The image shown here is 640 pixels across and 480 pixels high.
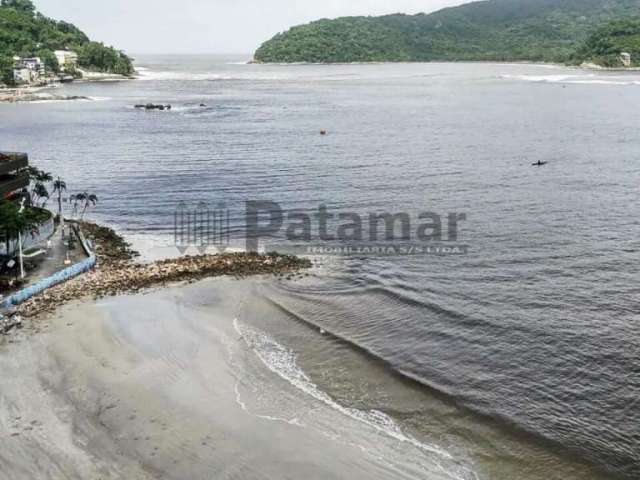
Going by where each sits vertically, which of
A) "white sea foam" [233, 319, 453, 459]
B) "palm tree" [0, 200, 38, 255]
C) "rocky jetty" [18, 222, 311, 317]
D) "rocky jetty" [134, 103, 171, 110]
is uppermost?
"rocky jetty" [134, 103, 171, 110]

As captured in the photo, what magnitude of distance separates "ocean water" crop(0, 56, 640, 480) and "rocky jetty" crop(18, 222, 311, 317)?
2.71 meters

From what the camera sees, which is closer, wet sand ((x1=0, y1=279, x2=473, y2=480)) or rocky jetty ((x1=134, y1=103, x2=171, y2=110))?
wet sand ((x1=0, y1=279, x2=473, y2=480))

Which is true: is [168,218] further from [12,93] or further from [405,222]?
[12,93]

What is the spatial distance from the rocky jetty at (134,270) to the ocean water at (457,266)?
8.89 ft

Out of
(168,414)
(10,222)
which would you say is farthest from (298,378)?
(10,222)

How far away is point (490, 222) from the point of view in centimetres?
5097

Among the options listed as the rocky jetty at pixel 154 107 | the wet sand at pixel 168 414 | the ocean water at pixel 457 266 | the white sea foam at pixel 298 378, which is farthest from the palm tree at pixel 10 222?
the rocky jetty at pixel 154 107

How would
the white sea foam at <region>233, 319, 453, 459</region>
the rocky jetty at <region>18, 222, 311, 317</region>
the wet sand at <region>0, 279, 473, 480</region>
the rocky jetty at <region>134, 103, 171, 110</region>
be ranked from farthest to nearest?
the rocky jetty at <region>134, 103, 171, 110</region>, the rocky jetty at <region>18, 222, 311, 317</region>, the white sea foam at <region>233, 319, 453, 459</region>, the wet sand at <region>0, 279, 473, 480</region>

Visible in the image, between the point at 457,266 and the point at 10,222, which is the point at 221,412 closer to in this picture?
the point at 10,222

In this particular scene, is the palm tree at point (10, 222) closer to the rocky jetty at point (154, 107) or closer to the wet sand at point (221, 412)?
the wet sand at point (221, 412)

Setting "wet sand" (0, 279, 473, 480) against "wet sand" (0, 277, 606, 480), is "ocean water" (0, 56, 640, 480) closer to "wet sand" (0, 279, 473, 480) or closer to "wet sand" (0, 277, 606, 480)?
"wet sand" (0, 277, 606, 480)

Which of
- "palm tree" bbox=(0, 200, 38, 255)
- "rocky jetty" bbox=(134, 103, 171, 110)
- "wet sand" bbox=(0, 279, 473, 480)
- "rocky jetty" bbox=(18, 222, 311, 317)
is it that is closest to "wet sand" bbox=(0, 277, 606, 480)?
"wet sand" bbox=(0, 279, 473, 480)

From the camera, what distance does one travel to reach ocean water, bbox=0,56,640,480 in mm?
25391

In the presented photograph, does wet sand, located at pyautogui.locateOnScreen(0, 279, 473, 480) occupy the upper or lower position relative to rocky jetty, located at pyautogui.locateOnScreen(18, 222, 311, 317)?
lower
